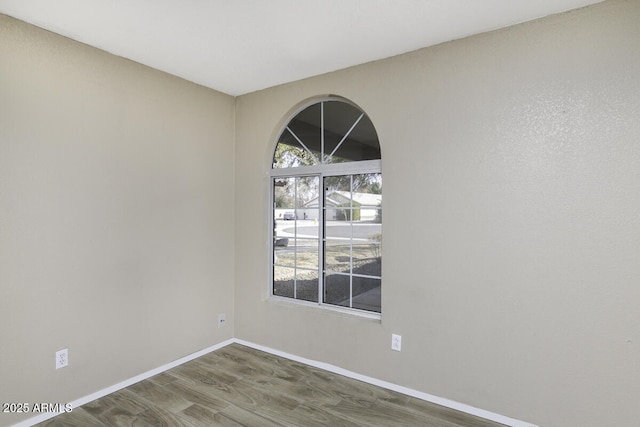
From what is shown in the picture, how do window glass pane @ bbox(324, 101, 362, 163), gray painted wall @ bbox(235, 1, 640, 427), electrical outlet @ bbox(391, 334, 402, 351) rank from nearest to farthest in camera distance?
gray painted wall @ bbox(235, 1, 640, 427), electrical outlet @ bbox(391, 334, 402, 351), window glass pane @ bbox(324, 101, 362, 163)

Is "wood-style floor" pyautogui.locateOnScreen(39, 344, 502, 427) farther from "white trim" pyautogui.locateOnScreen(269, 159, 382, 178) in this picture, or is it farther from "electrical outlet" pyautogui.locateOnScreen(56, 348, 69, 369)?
"white trim" pyautogui.locateOnScreen(269, 159, 382, 178)

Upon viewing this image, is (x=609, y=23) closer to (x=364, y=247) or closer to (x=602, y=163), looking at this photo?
(x=602, y=163)

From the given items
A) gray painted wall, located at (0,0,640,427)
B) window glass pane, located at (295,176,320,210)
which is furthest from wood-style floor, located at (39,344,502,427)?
window glass pane, located at (295,176,320,210)

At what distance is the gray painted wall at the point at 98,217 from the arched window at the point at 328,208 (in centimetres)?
66

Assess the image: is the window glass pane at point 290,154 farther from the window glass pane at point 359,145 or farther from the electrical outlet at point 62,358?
the electrical outlet at point 62,358

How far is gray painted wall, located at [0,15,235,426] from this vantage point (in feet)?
7.13

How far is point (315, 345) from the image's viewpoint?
307 centimetres

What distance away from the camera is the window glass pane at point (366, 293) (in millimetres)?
2877

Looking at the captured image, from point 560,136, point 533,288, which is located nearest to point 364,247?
point 533,288

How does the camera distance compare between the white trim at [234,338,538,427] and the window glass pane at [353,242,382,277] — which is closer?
the white trim at [234,338,538,427]

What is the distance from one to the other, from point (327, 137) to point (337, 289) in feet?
4.40

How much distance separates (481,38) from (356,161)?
1.22 metres

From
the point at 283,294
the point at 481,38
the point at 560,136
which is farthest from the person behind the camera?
the point at 283,294

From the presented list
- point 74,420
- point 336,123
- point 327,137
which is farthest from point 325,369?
point 336,123
